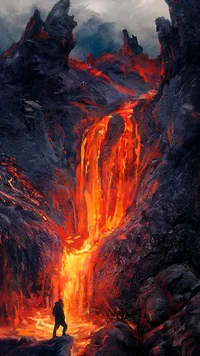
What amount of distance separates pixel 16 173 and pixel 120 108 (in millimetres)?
6169

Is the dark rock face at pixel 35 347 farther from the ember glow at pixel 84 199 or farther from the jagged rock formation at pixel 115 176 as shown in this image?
the ember glow at pixel 84 199

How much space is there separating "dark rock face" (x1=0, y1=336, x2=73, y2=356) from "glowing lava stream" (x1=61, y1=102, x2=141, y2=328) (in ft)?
13.1

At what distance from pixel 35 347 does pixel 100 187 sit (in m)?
8.35

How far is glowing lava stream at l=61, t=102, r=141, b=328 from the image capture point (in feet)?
44.0

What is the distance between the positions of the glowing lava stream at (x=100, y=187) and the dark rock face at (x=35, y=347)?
4001mm

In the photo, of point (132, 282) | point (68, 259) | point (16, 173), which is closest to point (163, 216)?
point (132, 282)

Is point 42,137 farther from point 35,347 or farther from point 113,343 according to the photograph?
point 113,343

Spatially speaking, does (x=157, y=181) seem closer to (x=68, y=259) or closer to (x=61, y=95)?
(x=68, y=259)

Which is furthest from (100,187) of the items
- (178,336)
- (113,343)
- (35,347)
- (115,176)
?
(178,336)

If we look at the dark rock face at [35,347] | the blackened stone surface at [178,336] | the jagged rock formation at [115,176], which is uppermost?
the jagged rock formation at [115,176]

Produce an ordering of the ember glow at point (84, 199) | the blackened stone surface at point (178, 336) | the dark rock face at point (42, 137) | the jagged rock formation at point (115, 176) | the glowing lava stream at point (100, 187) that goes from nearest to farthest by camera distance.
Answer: the blackened stone surface at point (178, 336) → the jagged rock formation at point (115, 176) → the ember glow at point (84, 199) → the dark rock face at point (42, 137) → the glowing lava stream at point (100, 187)

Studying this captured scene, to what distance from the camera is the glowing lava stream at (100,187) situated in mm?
13398

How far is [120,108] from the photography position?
17.5 meters

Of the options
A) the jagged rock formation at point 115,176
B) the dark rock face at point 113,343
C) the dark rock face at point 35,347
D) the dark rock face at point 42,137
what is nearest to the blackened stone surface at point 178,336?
the jagged rock formation at point 115,176
